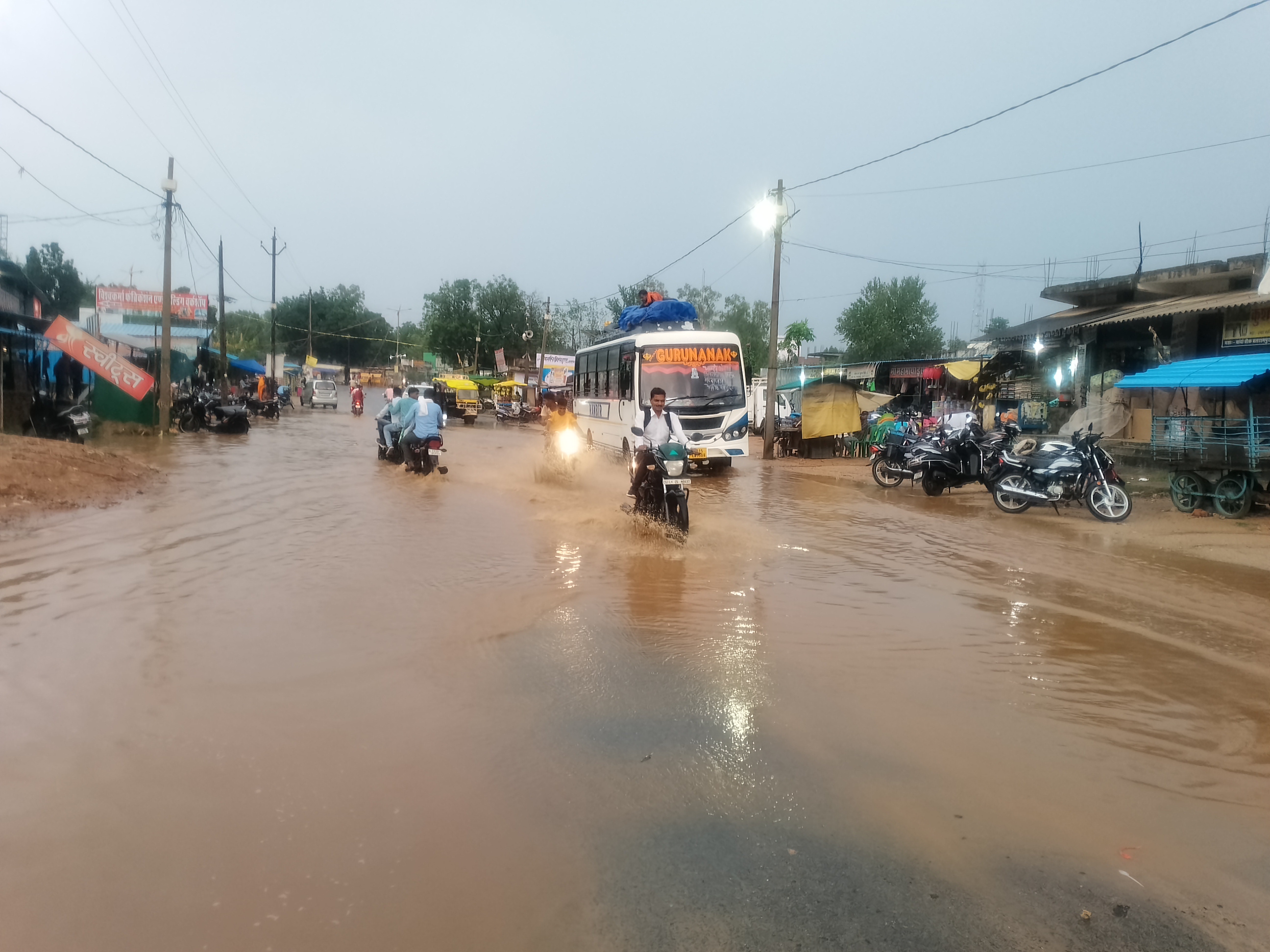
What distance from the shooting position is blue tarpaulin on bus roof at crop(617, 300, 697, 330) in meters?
20.9

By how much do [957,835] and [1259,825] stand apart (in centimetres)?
124

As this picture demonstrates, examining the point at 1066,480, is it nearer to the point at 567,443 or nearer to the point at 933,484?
the point at 933,484

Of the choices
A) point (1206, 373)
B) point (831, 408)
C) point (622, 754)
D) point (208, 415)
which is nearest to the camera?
point (622, 754)

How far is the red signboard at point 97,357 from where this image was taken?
61.1 feet

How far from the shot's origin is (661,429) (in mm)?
10125

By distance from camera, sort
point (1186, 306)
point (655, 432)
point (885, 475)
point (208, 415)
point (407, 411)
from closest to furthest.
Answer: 1. point (655, 432)
2. point (1186, 306)
3. point (407, 411)
4. point (885, 475)
5. point (208, 415)

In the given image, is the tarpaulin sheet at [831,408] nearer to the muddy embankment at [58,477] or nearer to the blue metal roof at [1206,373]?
the blue metal roof at [1206,373]

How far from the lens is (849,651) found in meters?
5.86

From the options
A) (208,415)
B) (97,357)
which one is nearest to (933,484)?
(97,357)

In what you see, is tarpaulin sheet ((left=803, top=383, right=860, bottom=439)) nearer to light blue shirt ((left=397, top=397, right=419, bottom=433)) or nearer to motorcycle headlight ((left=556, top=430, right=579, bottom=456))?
motorcycle headlight ((left=556, top=430, right=579, bottom=456))

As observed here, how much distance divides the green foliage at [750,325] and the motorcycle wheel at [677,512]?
5828cm

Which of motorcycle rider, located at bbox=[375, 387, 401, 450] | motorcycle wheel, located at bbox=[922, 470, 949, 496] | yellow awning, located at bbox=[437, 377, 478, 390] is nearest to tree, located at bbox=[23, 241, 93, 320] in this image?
yellow awning, located at bbox=[437, 377, 478, 390]

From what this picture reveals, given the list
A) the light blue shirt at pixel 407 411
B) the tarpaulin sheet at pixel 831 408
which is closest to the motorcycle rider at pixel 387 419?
the light blue shirt at pixel 407 411

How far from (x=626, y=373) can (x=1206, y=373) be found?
1049cm
